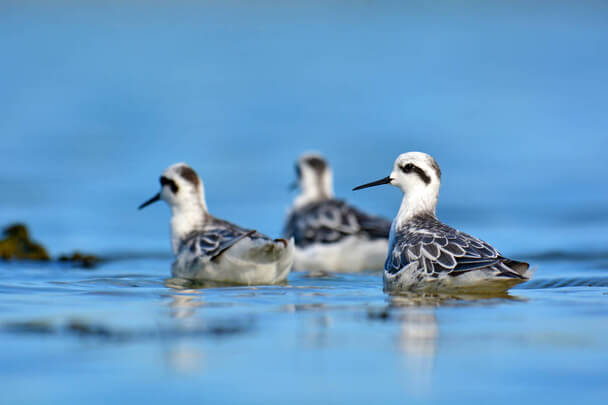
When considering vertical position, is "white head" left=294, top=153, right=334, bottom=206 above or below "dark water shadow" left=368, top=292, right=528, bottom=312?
above

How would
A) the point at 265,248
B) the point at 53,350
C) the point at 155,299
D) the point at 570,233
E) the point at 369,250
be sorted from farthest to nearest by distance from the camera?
the point at 570,233, the point at 369,250, the point at 265,248, the point at 155,299, the point at 53,350

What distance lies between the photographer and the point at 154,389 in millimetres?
5051

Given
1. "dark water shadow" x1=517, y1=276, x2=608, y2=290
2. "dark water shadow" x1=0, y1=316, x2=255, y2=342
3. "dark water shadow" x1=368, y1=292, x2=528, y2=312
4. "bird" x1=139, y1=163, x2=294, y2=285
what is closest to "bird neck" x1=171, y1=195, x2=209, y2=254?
"bird" x1=139, y1=163, x2=294, y2=285

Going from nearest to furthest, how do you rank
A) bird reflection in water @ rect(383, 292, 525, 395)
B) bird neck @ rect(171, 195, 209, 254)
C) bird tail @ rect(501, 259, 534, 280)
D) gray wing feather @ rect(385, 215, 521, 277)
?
bird reflection in water @ rect(383, 292, 525, 395)
bird tail @ rect(501, 259, 534, 280)
gray wing feather @ rect(385, 215, 521, 277)
bird neck @ rect(171, 195, 209, 254)

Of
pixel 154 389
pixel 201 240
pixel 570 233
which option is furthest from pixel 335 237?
pixel 154 389

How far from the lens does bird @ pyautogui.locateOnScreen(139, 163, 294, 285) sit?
10.3 m

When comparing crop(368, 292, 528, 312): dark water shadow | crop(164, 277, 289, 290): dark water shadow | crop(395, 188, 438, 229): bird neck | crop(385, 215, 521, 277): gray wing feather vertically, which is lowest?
crop(368, 292, 528, 312): dark water shadow

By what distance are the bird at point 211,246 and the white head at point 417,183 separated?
1432mm

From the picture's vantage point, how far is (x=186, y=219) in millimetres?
11773

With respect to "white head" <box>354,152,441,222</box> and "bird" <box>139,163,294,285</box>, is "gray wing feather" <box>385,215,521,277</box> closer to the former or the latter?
"white head" <box>354,152,441,222</box>

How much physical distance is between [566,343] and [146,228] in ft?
45.8

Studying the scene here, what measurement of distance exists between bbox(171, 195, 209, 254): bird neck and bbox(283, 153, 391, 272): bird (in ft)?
8.10

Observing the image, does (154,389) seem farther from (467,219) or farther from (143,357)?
(467,219)

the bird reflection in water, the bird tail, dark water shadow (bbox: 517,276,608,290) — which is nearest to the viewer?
the bird reflection in water
